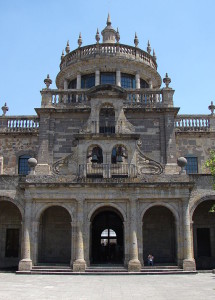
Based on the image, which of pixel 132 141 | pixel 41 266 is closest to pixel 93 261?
pixel 41 266

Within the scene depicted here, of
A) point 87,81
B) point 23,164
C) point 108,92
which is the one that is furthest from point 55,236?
point 87,81

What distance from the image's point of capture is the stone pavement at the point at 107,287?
577 inches

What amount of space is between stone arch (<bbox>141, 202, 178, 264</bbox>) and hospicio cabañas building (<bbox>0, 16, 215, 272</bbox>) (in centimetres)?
7

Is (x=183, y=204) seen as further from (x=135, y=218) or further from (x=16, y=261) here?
(x=16, y=261)

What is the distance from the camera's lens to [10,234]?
27.3m

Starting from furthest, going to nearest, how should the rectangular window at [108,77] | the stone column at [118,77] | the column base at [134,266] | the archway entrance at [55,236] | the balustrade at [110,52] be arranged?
the rectangular window at [108,77] → the balustrade at [110,52] → the stone column at [118,77] → the archway entrance at [55,236] → the column base at [134,266]

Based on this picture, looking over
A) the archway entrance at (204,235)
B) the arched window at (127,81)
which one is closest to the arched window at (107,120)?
the arched window at (127,81)

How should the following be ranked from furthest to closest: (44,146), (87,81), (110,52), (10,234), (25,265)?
(87,81), (110,52), (10,234), (44,146), (25,265)

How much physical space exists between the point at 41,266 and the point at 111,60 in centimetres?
1781

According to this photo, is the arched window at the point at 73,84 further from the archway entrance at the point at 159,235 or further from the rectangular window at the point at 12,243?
the archway entrance at the point at 159,235

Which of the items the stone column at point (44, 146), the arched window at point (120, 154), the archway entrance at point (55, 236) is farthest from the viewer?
the stone column at point (44, 146)

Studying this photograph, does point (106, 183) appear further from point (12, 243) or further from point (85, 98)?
point (12, 243)

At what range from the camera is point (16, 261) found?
88.4 feet

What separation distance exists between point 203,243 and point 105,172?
905 cm
